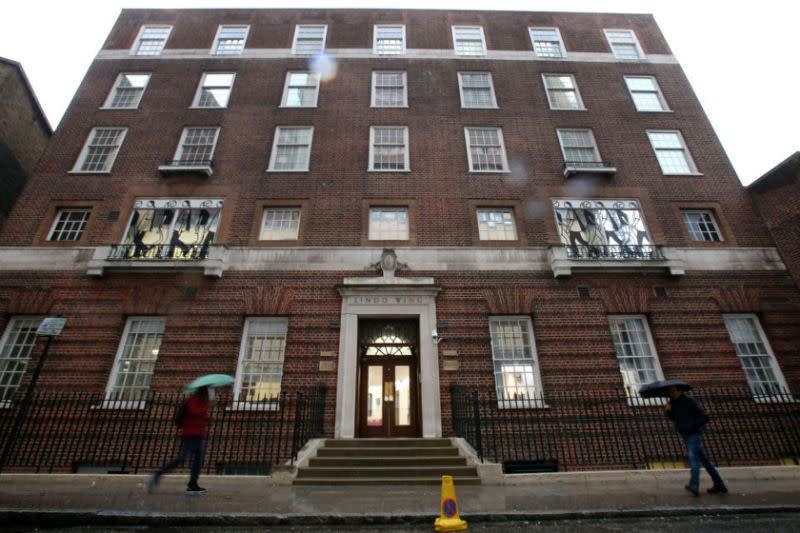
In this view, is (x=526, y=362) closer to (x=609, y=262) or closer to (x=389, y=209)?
(x=609, y=262)

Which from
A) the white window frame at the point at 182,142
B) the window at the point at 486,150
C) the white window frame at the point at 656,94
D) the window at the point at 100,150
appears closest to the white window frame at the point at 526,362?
the window at the point at 486,150

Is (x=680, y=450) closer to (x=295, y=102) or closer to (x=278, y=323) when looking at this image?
(x=278, y=323)

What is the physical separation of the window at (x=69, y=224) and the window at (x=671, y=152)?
862 inches

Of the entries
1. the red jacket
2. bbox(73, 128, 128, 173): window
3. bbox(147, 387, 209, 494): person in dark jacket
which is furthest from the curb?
bbox(73, 128, 128, 173): window

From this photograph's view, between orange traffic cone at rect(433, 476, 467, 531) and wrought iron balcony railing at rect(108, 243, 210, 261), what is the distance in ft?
35.4

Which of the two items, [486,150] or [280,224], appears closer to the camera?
[280,224]

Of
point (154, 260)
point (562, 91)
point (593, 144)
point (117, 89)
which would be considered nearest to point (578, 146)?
point (593, 144)

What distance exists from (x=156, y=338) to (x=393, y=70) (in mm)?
14692

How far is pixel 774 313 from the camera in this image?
12258mm

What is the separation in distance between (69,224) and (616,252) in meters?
19.4

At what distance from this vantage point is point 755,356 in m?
11.9

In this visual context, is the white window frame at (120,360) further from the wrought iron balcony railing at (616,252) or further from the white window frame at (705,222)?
the white window frame at (705,222)

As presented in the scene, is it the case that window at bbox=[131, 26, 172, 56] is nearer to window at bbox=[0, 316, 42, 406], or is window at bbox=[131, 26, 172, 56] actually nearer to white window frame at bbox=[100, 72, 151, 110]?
white window frame at bbox=[100, 72, 151, 110]

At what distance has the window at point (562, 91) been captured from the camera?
1672cm
